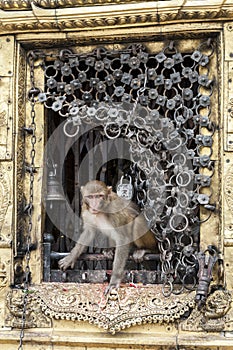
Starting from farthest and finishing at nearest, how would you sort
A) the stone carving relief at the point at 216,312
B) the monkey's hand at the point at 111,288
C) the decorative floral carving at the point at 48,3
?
the monkey's hand at the point at 111,288 → the decorative floral carving at the point at 48,3 → the stone carving relief at the point at 216,312

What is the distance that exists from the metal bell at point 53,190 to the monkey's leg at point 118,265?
75 cm

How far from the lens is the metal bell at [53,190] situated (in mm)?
6387

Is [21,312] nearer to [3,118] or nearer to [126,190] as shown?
[126,190]

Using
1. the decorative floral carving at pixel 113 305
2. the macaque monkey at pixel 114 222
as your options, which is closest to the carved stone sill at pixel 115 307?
the decorative floral carving at pixel 113 305

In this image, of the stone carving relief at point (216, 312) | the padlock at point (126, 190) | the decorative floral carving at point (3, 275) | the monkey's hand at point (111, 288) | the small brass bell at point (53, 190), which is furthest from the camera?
the padlock at point (126, 190)

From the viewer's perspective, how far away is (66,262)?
20.5 ft

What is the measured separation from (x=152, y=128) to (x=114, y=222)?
103cm

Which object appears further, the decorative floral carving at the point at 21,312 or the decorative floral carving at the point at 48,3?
the decorative floral carving at the point at 21,312

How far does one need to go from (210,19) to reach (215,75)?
18.6 inches

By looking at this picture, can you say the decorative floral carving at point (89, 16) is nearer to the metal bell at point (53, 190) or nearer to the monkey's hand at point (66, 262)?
the metal bell at point (53, 190)

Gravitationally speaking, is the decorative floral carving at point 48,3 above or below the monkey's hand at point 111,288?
above

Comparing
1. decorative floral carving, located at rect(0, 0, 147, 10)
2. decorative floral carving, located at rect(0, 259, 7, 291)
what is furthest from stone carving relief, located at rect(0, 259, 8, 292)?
decorative floral carving, located at rect(0, 0, 147, 10)

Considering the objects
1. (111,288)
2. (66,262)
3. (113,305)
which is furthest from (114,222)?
(113,305)

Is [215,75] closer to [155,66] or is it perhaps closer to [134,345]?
[155,66]
